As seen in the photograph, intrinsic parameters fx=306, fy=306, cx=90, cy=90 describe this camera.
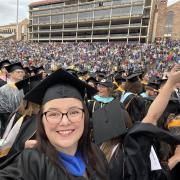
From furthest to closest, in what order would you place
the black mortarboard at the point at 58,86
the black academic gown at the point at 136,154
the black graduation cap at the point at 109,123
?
1. the black graduation cap at the point at 109,123
2. the black academic gown at the point at 136,154
3. the black mortarboard at the point at 58,86

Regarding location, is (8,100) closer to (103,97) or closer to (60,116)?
(103,97)

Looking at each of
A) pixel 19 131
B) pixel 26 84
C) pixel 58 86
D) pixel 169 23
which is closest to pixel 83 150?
pixel 58 86

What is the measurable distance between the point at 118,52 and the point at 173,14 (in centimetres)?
2240

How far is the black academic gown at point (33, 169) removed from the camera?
1635 mm

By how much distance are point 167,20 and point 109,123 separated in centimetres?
5182

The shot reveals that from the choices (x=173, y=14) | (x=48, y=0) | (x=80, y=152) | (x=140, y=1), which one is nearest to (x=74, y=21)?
(x=48, y=0)

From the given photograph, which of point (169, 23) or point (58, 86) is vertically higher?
point (169, 23)

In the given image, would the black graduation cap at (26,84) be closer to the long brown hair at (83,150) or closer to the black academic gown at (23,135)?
the black academic gown at (23,135)

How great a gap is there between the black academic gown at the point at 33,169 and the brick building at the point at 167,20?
4993cm

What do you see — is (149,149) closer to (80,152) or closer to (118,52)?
(80,152)

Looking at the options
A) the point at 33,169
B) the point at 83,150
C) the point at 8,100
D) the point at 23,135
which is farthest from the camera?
the point at 8,100

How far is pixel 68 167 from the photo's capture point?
179 cm

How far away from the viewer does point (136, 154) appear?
2.23m

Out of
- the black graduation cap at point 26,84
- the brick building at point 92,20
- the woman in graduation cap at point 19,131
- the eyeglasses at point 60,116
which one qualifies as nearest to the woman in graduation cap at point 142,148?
the eyeglasses at point 60,116
